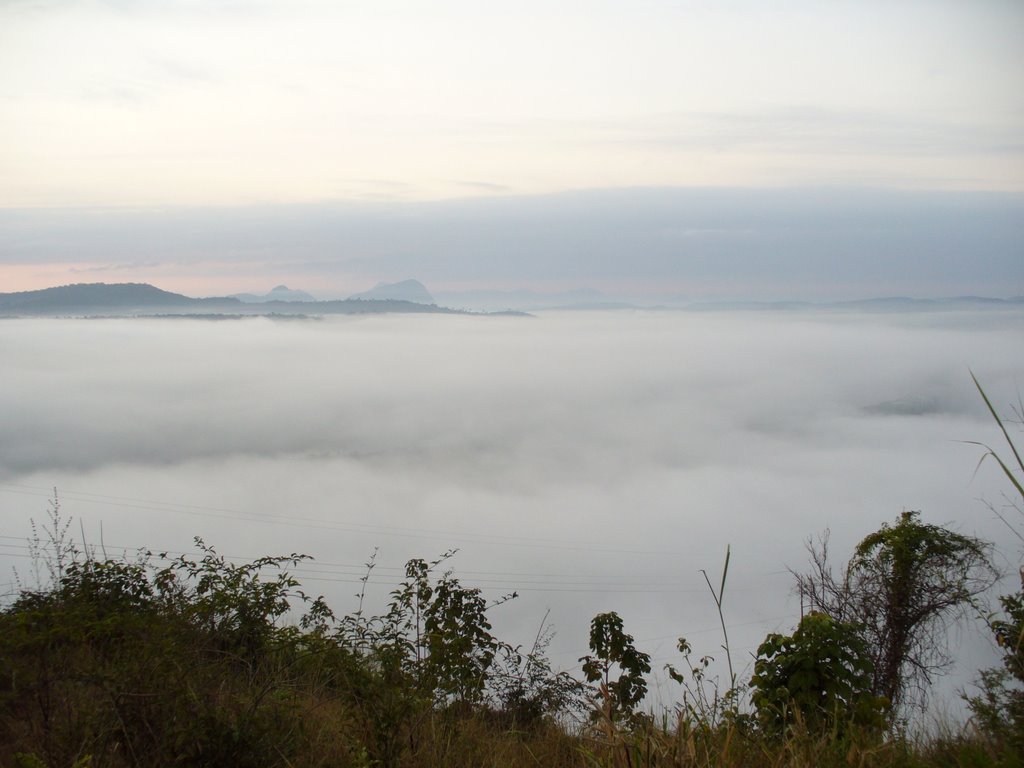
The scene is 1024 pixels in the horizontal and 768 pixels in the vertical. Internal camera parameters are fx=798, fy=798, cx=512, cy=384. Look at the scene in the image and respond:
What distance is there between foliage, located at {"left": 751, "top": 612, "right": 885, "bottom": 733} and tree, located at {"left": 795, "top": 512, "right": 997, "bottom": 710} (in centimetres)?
2024

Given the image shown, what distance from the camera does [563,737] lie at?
482 cm

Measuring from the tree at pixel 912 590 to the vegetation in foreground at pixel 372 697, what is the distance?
18.3 m

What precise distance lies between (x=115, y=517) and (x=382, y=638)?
123679 millimetres

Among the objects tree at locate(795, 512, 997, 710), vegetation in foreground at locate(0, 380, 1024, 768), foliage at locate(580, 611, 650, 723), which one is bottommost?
tree at locate(795, 512, 997, 710)

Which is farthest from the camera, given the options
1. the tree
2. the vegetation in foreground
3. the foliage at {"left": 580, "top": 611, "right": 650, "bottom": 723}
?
the tree

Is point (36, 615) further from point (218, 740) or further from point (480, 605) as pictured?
point (480, 605)

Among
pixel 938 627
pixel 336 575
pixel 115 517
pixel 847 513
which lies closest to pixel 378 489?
pixel 336 575

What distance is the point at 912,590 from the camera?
2434cm

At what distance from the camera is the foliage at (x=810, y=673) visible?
4602 mm

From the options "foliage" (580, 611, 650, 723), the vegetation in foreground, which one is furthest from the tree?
the vegetation in foreground

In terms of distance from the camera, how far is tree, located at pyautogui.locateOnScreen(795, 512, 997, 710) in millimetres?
23875

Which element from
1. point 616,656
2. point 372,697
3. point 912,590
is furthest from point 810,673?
point 912,590

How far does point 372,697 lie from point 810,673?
265 centimetres

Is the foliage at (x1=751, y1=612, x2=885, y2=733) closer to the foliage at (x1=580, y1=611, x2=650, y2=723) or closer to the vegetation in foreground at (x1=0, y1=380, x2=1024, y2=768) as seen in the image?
the vegetation in foreground at (x1=0, y1=380, x2=1024, y2=768)
